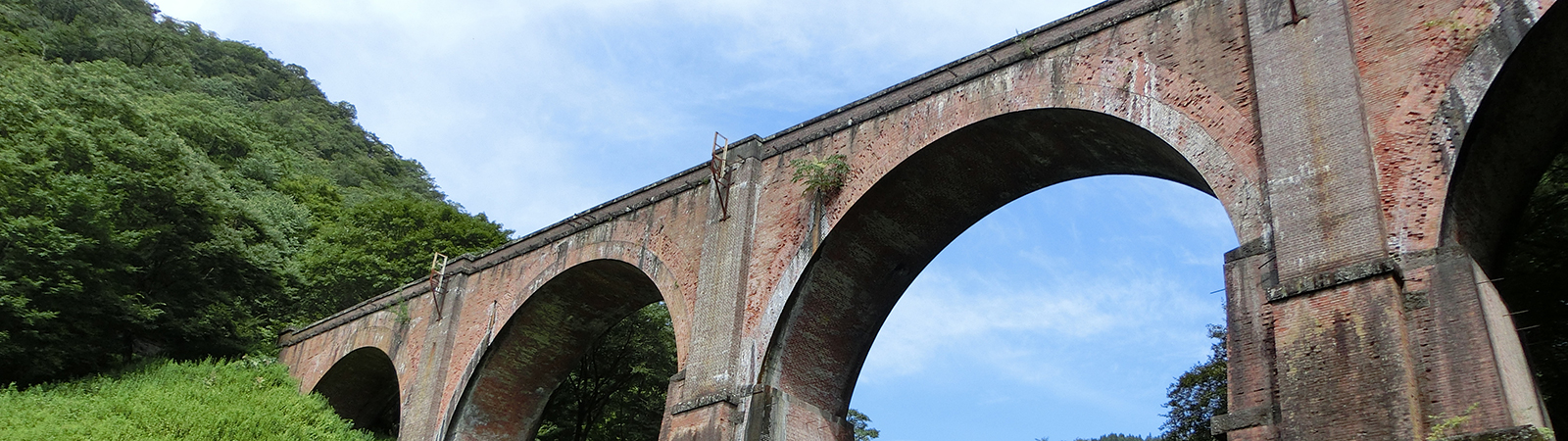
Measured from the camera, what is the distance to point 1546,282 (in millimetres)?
12562

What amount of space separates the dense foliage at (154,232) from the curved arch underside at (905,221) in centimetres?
1083

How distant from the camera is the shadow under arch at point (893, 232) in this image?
11.0 meters

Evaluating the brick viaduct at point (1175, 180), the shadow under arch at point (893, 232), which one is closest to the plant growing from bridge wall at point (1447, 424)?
the brick viaduct at point (1175, 180)

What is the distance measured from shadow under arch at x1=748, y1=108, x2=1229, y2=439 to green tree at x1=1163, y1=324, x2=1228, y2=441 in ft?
31.2

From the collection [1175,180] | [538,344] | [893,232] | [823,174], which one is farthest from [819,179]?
[538,344]

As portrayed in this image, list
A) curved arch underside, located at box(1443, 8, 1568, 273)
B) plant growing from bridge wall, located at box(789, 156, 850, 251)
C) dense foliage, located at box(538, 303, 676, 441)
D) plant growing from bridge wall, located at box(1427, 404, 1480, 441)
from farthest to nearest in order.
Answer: dense foliage, located at box(538, 303, 676, 441)
plant growing from bridge wall, located at box(789, 156, 850, 251)
curved arch underside, located at box(1443, 8, 1568, 273)
plant growing from bridge wall, located at box(1427, 404, 1480, 441)

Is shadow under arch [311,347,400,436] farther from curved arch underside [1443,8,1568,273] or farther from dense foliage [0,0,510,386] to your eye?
curved arch underside [1443,8,1568,273]

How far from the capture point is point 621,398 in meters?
22.3

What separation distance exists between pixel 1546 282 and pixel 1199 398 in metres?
8.13

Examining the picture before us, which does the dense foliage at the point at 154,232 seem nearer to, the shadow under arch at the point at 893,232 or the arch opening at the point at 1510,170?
the shadow under arch at the point at 893,232

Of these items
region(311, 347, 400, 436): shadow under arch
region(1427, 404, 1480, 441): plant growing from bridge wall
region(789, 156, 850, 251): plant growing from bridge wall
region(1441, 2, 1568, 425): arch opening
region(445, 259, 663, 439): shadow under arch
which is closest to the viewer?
region(1427, 404, 1480, 441): plant growing from bridge wall

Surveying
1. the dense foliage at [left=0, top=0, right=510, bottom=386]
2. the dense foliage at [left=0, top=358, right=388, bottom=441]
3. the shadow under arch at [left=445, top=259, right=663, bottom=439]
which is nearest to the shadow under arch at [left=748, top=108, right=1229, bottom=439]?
the shadow under arch at [left=445, top=259, right=663, bottom=439]

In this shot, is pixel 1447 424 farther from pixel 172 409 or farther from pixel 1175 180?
pixel 172 409

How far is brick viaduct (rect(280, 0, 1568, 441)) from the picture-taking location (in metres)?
7.33
